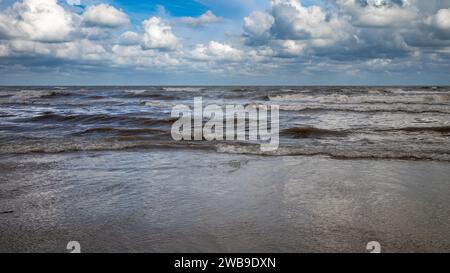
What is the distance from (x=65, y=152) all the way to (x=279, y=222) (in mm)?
6991

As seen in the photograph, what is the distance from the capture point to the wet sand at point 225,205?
3.74m

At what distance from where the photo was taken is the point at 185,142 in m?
10.7

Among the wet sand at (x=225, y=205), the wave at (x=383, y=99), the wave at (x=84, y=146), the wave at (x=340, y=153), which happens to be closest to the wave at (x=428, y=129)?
the wave at (x=340, y=153)

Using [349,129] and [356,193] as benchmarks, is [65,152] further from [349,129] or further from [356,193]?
[349,129]

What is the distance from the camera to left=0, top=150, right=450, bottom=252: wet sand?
3744 millimetres

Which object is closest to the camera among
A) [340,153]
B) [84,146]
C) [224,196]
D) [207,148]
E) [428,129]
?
[224,196]

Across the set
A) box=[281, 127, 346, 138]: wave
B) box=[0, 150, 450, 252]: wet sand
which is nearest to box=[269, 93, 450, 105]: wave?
box=[281, 127, 346, 138]: wave

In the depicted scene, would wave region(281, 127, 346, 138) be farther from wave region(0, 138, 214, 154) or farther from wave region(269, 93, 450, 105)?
wave region(269, 93, 450, 105)

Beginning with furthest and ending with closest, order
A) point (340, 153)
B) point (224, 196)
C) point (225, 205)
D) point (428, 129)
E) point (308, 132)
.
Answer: point (428, 129) → point (308, 132) → point (340, 153) → point (224, 196) → point (225, 205)

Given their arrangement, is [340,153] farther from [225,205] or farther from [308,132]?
[225,205]

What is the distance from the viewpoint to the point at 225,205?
16.2ft

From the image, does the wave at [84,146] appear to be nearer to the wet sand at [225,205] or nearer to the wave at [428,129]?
the wet sand at [225,205]

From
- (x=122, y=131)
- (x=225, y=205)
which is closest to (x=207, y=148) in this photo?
(x=122, y=131)
